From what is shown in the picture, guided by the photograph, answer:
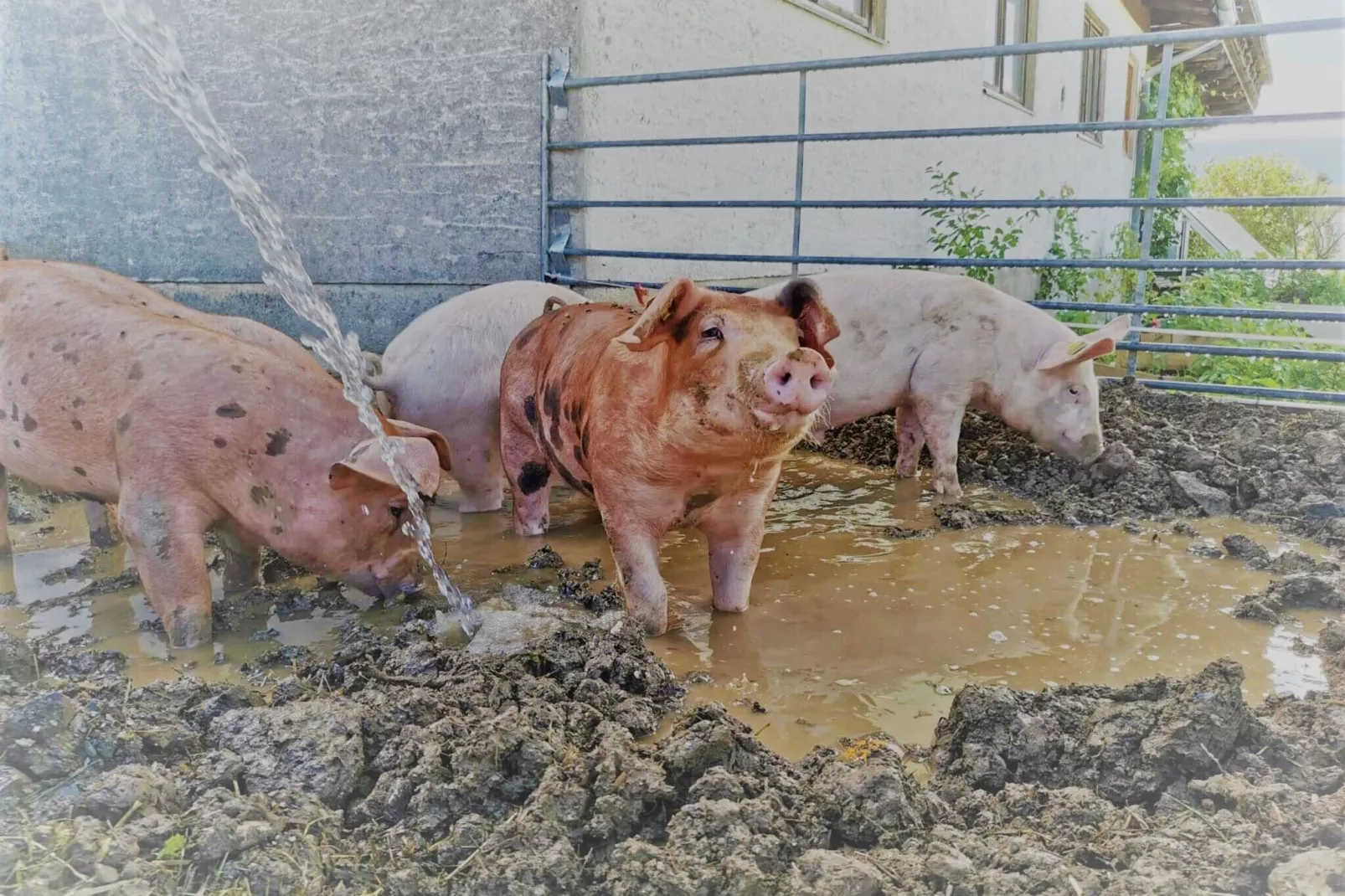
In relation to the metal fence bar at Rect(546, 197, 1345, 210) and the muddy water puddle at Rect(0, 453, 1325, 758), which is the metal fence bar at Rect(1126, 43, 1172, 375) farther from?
the muddy water puddle at Rect(0, 453, 1325, 758)

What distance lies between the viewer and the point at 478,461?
4359mm

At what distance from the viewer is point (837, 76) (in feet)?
26.2

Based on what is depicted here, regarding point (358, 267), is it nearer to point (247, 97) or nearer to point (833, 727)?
point (247, 97)

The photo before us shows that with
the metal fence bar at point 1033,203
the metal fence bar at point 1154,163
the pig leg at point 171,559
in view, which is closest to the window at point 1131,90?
the metal fence bar at point 1154,163

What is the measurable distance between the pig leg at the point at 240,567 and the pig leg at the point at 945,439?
2968mm

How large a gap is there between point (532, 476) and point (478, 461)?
0.54 metres

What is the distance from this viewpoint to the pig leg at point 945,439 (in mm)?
4734

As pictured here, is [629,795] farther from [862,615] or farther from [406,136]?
[406,136]

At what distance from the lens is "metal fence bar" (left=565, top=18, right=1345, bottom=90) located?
4426 millimetres

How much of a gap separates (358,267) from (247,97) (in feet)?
4.71

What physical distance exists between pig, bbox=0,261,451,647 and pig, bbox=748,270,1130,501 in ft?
7.74

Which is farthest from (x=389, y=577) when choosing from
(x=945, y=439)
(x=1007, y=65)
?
(x=1007, y=65)

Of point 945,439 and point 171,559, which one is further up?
point 945,439

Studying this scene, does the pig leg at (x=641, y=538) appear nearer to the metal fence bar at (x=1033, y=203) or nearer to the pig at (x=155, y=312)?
the pig at (x=155, y=312)
